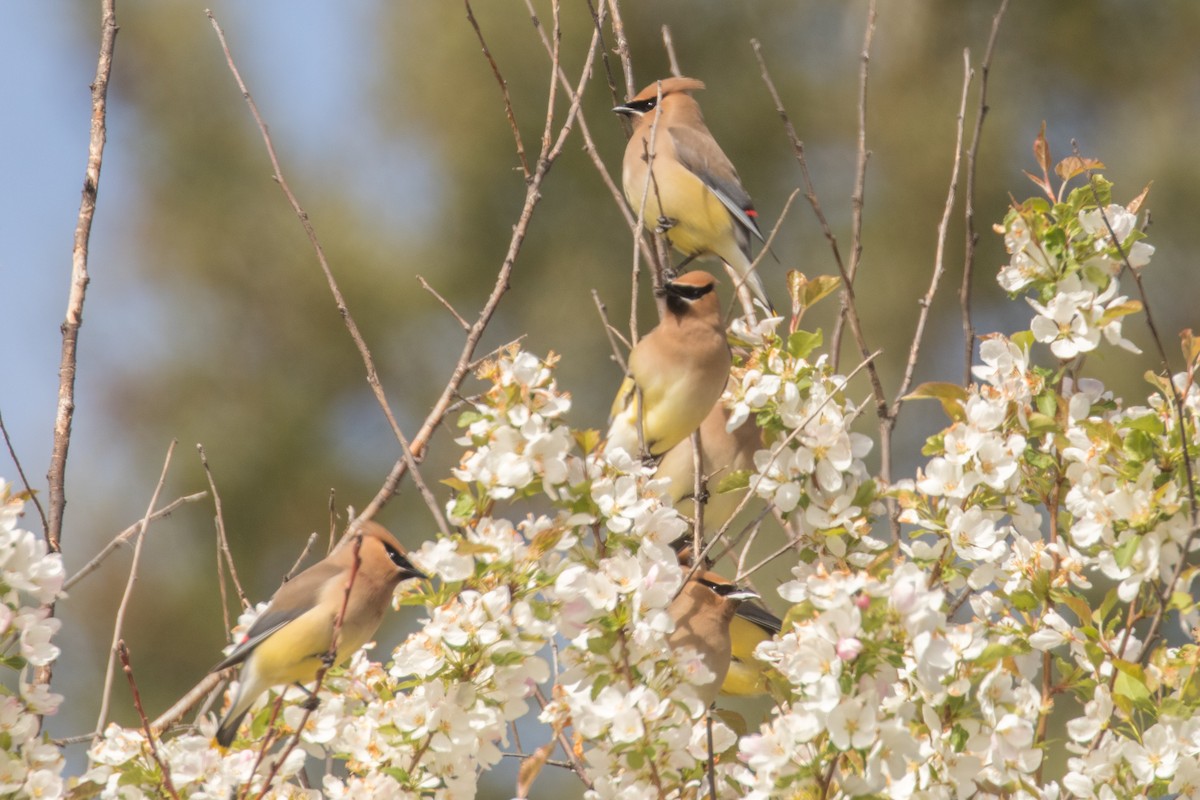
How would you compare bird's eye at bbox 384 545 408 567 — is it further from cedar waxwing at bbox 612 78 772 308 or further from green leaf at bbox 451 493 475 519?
cedar waxwing at bbox 612 78 772 308

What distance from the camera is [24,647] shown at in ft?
6.40

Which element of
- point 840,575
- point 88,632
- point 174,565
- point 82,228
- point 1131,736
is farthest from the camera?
point 174,565

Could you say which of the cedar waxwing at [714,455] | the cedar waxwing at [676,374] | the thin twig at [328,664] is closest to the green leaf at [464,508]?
the thin twig at [328,664]

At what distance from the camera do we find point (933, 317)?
10.4 m

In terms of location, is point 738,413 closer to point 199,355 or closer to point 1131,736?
point 1131,736

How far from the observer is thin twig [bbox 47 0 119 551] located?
2.35 m

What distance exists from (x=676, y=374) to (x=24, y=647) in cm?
159

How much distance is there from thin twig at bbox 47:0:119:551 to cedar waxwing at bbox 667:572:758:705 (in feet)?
3.26

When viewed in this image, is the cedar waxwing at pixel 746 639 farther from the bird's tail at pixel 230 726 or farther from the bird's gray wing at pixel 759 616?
the bird's tail at pixel 230 726

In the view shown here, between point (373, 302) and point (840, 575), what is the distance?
9914 mm

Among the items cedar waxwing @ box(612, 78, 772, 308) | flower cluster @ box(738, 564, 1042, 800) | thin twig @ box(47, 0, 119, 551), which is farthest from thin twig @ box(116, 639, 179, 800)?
cedar waxwing @ box(612, 78, 772, 308)

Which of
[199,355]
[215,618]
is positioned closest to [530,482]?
[215,618]

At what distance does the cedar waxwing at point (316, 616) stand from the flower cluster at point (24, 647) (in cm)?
58

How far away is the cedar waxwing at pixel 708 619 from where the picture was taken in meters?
2.64
